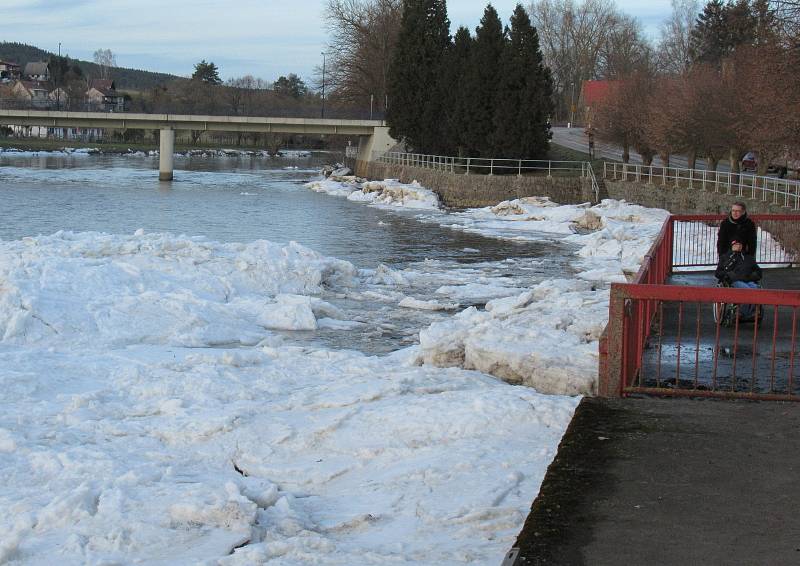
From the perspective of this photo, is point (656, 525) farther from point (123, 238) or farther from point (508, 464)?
point (123, 238)

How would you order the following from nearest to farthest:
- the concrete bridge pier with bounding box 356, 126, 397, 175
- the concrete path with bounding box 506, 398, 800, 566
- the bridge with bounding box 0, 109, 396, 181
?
the concrete path with bounding box 506, 398, 800, 566
the bridge with bounding box 0, 109, 396, 181
the concrete bridge pier with bounding box 356, 126, 397, 175

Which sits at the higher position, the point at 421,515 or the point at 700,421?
the point at 700,421

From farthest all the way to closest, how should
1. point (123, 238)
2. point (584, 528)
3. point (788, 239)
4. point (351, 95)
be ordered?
point (351, 95) → point (123, 238) → point (788, 239) → point (584, 528)

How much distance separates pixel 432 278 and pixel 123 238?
680 cm

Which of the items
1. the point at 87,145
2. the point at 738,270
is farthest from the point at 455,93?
the point at 87,145

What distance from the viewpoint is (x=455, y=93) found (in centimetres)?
6106

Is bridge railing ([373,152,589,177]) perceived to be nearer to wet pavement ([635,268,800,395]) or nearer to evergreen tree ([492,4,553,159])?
evergreen tree ([492,4,553,159])

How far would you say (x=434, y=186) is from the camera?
58969 mm

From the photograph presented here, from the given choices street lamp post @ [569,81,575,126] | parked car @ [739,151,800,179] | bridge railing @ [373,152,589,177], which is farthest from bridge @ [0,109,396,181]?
street lamp post @ [569,81,575,126]

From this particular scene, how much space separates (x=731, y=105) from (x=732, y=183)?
4570mm

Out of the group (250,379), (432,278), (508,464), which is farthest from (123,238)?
(508,464)

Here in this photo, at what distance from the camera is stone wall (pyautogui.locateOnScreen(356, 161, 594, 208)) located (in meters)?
51.8

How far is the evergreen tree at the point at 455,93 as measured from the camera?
59.8 meters

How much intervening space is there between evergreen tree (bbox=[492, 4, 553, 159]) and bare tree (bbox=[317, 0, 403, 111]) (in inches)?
1108
